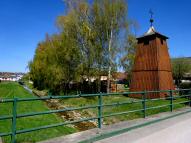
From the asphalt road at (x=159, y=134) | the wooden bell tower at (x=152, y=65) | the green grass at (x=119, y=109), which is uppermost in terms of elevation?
the wooden bell tower at (x=152, y=65)

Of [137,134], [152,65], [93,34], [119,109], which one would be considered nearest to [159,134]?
[137,134]

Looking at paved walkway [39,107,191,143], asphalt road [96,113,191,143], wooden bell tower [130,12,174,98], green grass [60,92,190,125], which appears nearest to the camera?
paved walkway [39,107,191,143]

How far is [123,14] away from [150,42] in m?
5.73

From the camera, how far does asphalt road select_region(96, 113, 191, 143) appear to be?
801 cm

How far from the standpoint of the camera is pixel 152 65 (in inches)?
1095

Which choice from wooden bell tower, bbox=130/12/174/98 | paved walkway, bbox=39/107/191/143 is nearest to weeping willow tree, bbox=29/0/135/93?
wooden bell tower, bbox=130/12/174/98

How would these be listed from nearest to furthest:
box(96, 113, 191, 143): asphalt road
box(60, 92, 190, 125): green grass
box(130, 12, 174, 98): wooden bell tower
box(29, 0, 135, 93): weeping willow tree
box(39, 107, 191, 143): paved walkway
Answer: box(39, 107, 191, 143): paved walkway, box(96, 113, 191, 143): asphalt road, box(60, 92, 190, 125): green grass, box(130, 12, 174, 98): wooden bell tower, box(29, 0, 135, 93): weeping willow tree

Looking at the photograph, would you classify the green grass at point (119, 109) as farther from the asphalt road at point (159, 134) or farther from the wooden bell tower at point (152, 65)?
the asphalt road at point (159, 134)

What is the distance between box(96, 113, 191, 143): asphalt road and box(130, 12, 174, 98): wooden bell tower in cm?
1630

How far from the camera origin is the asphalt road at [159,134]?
315 inches

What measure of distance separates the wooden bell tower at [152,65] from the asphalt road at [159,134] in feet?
53.5

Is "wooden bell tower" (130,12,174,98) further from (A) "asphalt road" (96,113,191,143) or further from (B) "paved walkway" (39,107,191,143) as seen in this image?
(B) "paved walkway" (39,107,191,143)

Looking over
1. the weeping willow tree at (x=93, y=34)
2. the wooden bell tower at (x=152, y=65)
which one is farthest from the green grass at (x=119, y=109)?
the weeping willow tree at (x=93, y=34)

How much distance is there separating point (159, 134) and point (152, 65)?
63.8 ft
